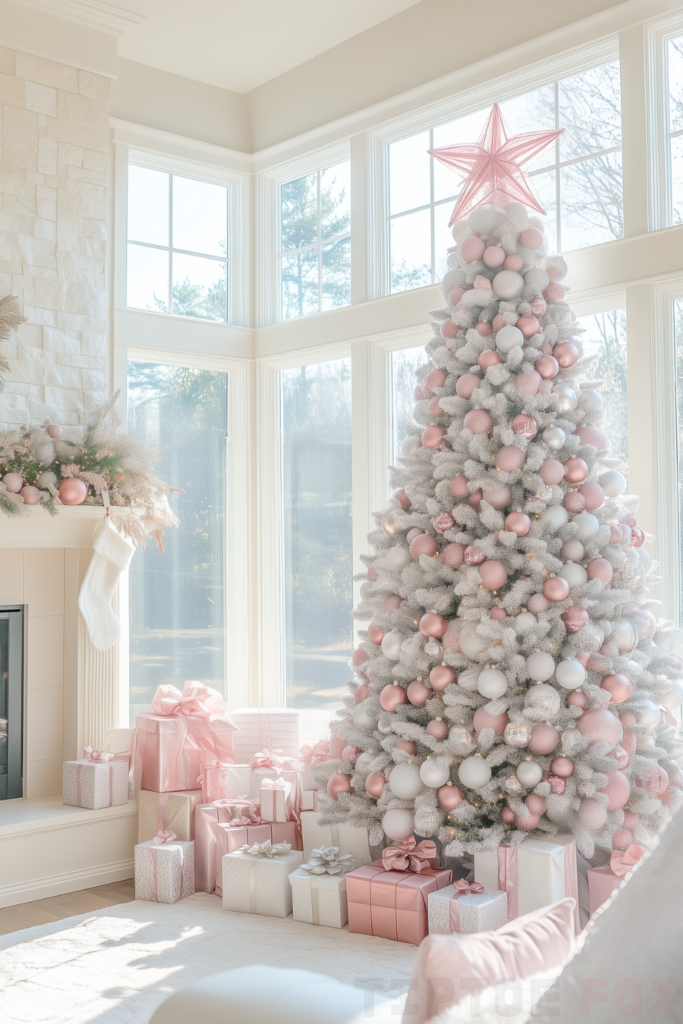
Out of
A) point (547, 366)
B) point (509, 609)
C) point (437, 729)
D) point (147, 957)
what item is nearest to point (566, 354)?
point (547, 366)

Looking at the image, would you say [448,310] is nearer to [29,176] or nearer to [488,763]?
[488,763]

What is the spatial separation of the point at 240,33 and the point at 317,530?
8.77 ft

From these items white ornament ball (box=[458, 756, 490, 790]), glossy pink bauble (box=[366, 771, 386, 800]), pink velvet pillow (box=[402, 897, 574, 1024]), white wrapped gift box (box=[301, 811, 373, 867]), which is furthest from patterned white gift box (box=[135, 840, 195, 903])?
pink velvet pillow (box=[402, 897, 574, 1024])

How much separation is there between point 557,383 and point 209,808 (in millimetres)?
2240

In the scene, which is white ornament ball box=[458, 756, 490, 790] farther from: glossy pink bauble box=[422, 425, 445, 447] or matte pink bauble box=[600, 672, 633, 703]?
glossy pink bauble box=[422, 425, 445, 447]

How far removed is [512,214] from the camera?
322cm

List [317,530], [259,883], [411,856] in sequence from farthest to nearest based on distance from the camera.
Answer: [317,530]
[259,883]
[411,856]

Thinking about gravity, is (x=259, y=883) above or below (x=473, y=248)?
below

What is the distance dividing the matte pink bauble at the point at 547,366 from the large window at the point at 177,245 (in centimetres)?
253

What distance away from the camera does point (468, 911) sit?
→ 280 cm

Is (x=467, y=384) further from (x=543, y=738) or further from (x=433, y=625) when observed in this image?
(x=543, y=738)

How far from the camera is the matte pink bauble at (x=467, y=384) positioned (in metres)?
3.14

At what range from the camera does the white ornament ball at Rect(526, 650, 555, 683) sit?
2.87m

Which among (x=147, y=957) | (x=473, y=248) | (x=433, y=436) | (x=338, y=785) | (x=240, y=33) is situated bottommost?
(x=147, y=957)
